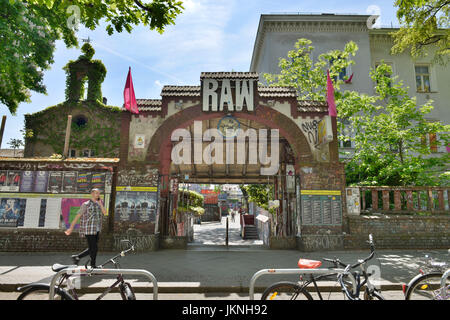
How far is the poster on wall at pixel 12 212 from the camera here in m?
10.3

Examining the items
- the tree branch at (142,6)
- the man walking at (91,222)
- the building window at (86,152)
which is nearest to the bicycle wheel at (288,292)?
the man walking at (91,222)

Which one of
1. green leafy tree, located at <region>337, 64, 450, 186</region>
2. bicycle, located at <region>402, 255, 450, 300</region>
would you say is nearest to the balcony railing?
green leafy tree, located at <region>337, 64, 450, 186</region>

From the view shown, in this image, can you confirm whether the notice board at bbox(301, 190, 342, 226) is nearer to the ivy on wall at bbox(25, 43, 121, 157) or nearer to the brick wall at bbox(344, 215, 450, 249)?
the brick wall at bbox(344, 215, 450, 249)

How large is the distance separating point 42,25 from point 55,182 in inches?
403

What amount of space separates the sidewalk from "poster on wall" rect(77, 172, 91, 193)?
238 centimetres

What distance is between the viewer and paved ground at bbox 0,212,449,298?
618 centimetres

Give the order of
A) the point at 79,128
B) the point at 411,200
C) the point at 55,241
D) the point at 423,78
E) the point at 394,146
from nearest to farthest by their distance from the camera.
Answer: the point at 55,241 → the point at 411,200 → the point at 394,146 → the point at 79,128 → the point at 423,78

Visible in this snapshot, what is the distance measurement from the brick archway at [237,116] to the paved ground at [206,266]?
361 cm

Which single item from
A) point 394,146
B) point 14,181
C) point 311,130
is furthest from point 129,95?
point 394,146

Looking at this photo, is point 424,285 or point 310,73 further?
point 310,73

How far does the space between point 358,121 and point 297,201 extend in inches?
313

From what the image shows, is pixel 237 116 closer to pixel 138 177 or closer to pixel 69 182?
pixel 138 177

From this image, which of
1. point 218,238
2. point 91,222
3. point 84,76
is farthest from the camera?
point 84,76

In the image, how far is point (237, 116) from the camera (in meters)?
11.6
